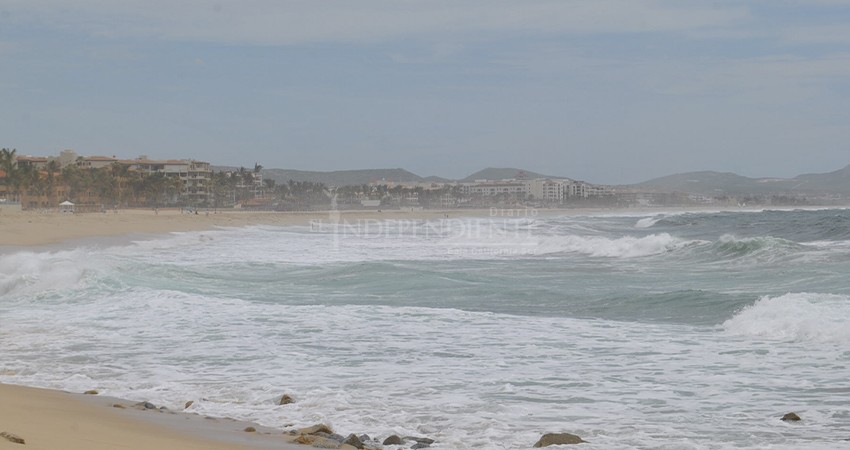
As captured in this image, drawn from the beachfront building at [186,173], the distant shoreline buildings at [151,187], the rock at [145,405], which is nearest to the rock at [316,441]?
the rock at [145,405]

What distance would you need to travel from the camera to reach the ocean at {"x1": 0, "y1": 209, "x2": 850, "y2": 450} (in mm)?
7992

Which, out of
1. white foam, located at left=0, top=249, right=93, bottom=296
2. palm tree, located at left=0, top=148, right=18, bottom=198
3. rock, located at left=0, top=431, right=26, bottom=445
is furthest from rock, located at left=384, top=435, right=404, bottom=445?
palm tree, located at left=0, top=148, right=18, bottom=198

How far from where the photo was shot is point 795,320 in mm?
12555

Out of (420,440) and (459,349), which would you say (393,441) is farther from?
(459,349)

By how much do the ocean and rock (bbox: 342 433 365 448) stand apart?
49 cm

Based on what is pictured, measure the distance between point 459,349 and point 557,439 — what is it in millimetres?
4436

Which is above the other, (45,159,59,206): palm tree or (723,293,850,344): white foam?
(45,159,59,206): palm tree

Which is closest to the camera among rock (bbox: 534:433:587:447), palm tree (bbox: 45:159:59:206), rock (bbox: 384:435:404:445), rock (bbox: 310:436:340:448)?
rock (bbox: 310:436:340:448)

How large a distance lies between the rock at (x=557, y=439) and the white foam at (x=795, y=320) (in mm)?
5718

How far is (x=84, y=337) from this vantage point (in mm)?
12562

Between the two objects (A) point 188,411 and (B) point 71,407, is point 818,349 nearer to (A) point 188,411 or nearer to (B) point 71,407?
(A) point 188,411

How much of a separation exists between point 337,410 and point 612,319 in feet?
22.8

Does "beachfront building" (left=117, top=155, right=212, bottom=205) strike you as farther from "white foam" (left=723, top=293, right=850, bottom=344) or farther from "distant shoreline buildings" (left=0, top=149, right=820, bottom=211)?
"white foam" (left=723, top=293, right=850, bottom=344)

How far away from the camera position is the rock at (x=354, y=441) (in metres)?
7.04
